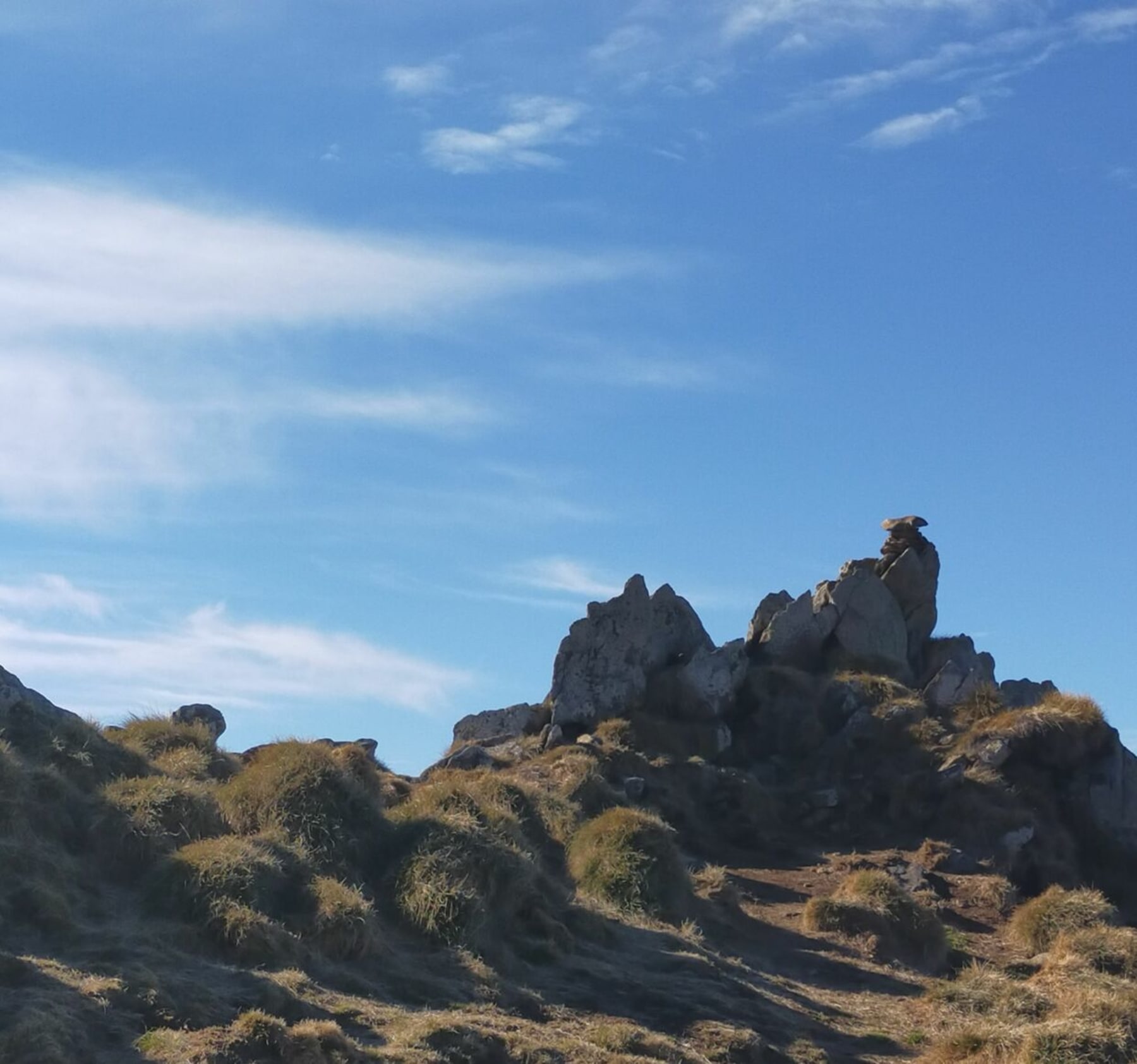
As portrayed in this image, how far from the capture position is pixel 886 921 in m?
25.8

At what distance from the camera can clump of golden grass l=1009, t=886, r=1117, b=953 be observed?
26.5 meters

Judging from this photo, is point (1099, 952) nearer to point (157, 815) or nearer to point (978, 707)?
point (978, 707)

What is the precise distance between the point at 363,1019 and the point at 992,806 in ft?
61.7

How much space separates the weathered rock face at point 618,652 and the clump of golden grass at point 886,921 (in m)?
9.67

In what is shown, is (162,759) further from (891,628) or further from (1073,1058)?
(891,628)

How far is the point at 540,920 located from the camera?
21.4 m

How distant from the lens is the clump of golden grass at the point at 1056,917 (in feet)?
86.9

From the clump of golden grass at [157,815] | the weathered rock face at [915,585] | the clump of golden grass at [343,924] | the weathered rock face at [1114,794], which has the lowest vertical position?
the clump of golden grass at [343,924]

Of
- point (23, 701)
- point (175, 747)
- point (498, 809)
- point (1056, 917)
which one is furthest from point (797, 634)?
point (23, 701)

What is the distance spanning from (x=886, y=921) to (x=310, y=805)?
396 inches

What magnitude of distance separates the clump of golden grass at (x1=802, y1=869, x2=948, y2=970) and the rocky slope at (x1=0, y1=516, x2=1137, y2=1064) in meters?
0.07

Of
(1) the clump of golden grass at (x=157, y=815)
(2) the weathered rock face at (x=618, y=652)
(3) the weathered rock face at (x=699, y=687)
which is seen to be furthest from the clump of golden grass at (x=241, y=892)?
(3) the weathered rock face at (x=699, y=687)

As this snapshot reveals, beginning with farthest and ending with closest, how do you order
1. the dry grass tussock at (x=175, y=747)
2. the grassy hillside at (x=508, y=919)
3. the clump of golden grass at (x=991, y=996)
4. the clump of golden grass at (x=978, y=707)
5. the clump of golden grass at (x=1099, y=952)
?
the clump of golden grass at (x=978, y=707) < the clump of golden grass at (x=1099, y=952) < the dry grass tussock at (x=175, y=747) < the clump of golden grass at (x=991, y=996) < the grassy hillside at (x=508, y=919)

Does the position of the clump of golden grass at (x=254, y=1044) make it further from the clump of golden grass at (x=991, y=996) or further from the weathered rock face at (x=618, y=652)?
the weathered rock face at (x=618, y=652)
